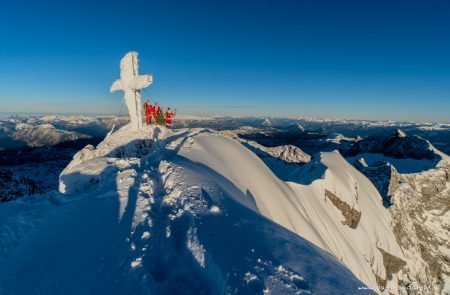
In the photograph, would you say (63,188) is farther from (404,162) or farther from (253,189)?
(404,162)

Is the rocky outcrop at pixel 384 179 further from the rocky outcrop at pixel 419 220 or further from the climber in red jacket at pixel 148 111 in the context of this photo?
the climber in red jacket at pixel 148 111

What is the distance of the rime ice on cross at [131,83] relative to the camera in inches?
811

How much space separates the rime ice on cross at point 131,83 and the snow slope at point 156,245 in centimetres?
1091

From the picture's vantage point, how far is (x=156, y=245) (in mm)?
6484

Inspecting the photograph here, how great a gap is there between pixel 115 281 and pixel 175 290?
3.61ft

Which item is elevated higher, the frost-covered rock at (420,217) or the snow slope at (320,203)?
the snow slope at (320,203)

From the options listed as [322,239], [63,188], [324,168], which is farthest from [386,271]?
[63,188]

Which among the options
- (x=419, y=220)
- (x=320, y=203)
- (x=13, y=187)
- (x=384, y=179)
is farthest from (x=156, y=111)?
(x=419, y=220)

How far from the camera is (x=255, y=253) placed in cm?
604

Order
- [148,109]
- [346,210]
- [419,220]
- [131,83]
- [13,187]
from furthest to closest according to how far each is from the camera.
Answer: [419,220] → [13,187] → [148,109] → [346,210] → [131,83]

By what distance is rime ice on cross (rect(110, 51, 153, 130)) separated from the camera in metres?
20.6

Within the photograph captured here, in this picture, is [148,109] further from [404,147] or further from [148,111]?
[404,147]

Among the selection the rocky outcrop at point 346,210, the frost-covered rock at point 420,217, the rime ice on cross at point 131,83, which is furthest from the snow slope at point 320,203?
the rime ice on cross at point 131,83

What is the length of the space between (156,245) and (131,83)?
16.5 metres
